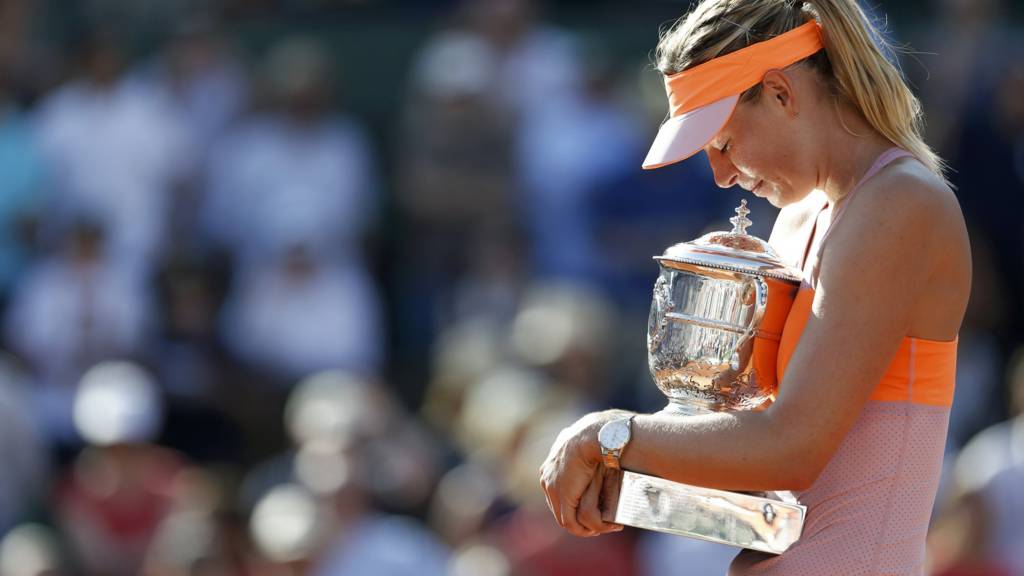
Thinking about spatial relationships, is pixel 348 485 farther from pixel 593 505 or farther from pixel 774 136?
pixel 774 136

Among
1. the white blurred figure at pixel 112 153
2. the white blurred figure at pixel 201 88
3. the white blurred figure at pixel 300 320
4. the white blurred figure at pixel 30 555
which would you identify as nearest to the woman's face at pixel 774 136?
the white blurred figure at pixel 30 555

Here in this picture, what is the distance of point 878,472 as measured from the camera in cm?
250

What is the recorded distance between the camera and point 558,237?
28.7ft

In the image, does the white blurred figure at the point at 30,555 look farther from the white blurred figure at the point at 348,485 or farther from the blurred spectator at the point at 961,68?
the blurred spectator at the point at 961,68

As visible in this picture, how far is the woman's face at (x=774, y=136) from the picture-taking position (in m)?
2.53

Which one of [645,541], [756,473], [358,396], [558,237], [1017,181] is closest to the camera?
[756,473]

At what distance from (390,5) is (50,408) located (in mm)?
3701

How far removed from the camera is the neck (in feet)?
8.36

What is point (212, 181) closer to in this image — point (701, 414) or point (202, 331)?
point (202, 331)

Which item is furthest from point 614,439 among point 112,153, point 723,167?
point 112,153

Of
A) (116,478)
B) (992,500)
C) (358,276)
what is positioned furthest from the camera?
(358,276)

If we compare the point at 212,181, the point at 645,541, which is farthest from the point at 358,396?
the point at 212,181

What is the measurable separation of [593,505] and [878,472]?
45cm

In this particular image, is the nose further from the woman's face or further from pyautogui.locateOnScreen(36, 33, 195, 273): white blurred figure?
pyautogui.locateOnScreen(36, 33, 195, 273): white blurred figure
